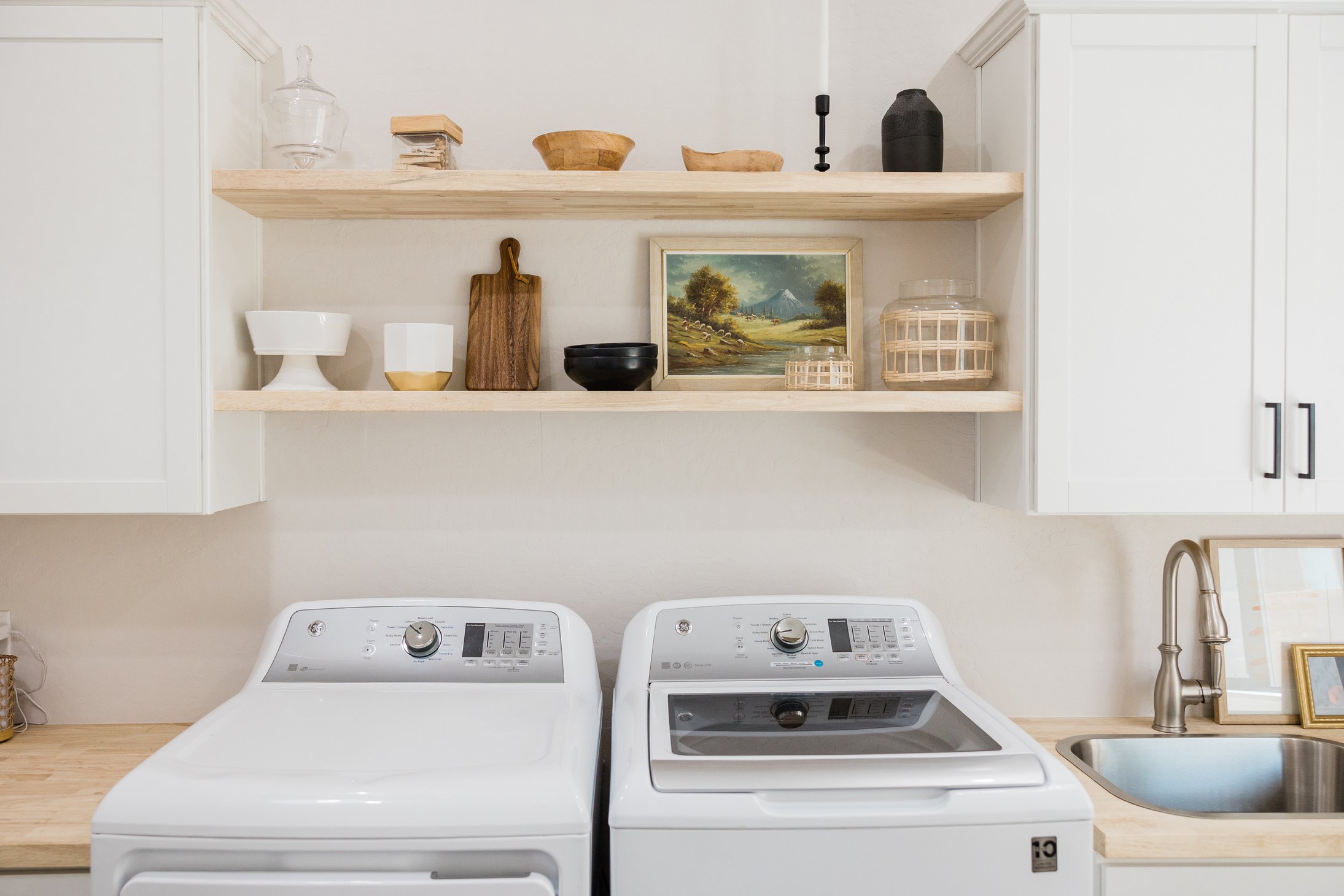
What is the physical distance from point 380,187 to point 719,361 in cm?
75

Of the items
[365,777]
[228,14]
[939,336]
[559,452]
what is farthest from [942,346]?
[228,14]

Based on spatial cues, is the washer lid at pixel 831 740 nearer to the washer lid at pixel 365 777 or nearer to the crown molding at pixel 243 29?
the washer lid at pixel 365 777

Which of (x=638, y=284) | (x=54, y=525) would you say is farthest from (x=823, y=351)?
(x=54, y=525)

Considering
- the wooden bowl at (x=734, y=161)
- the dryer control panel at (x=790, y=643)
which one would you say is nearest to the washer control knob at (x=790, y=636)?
the dryer control panel at (x=790, y=643)

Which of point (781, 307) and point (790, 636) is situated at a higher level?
point (781, 307)

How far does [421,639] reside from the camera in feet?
5.11

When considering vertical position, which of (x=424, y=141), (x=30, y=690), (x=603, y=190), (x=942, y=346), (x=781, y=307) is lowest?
(x=30, y=690)

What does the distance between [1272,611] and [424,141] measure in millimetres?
1996

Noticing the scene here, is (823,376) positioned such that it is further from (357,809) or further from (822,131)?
(357,809)

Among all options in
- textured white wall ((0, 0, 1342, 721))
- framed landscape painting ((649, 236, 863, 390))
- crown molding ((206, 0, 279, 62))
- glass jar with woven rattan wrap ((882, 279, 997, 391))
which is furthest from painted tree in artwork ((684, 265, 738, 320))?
crown molding ((206, 0, 279, 62))

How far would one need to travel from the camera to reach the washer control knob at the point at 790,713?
53.9 inches

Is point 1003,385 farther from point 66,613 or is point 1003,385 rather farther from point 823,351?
point 66,613

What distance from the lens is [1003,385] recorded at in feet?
5.34

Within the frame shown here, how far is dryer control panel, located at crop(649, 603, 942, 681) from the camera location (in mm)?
1557
